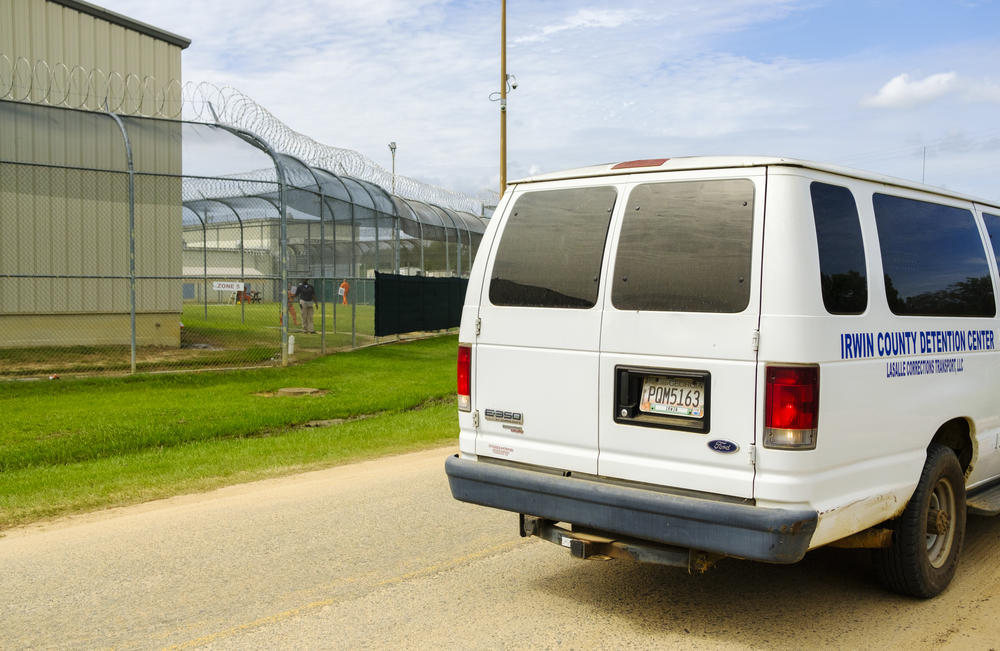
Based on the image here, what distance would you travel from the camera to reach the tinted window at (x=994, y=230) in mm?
6152

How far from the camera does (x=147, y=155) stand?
18484mm

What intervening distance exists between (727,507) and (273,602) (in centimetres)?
254

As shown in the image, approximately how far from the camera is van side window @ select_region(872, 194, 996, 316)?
5.03 metres

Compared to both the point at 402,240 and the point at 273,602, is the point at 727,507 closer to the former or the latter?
the point at 273,602

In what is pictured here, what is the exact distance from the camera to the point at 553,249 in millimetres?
5176

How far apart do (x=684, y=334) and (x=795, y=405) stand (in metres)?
0.63

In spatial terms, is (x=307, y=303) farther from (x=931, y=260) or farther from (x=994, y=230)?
(x=931, y=260)

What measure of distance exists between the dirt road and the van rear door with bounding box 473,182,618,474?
2.86 ft

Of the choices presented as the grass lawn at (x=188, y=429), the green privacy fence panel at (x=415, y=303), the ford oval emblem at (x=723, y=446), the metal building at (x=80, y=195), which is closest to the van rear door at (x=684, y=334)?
the ford oval emblem at (x=723, y=446)

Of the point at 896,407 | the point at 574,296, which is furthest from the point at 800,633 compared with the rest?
the point at 574,296

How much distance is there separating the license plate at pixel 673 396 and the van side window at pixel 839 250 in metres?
0.73

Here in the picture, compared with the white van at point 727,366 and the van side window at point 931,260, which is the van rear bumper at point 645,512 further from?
the van side window at point 931,260

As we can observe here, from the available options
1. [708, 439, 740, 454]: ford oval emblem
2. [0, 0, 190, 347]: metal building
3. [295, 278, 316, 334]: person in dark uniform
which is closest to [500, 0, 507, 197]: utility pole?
[295, 278, 316, 334]: person in dark uniform

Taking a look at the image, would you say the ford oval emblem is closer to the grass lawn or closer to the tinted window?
the tinted window
